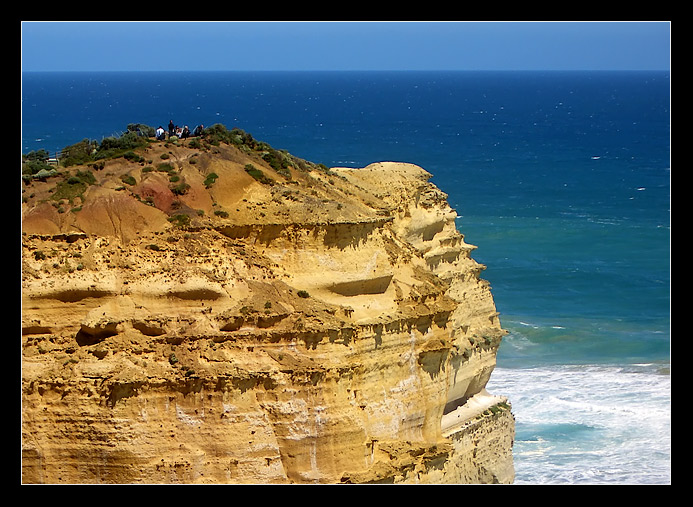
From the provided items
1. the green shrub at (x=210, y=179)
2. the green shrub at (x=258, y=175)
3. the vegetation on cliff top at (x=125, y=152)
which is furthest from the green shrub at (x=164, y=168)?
the green shrub at (x=258, y=175)

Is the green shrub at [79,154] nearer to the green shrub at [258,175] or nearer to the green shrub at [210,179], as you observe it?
the green shrub at [210,179]

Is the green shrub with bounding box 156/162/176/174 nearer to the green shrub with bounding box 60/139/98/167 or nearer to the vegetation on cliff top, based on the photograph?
the vegetation on cliff top

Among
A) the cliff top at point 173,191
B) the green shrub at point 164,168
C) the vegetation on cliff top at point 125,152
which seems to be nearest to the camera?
the cliff top at point 173,191

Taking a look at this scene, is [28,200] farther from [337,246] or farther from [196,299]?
[337,246]

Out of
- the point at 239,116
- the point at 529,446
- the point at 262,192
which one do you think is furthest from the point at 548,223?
the point at 239,116

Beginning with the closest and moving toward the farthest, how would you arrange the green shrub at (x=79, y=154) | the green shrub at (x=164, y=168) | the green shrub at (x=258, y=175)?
the green shrub at (x=164, y=168), the green shrub at (x=258, y=175), the green shrub at (x=79, y=154)

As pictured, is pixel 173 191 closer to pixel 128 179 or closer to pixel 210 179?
pixel 210 179
